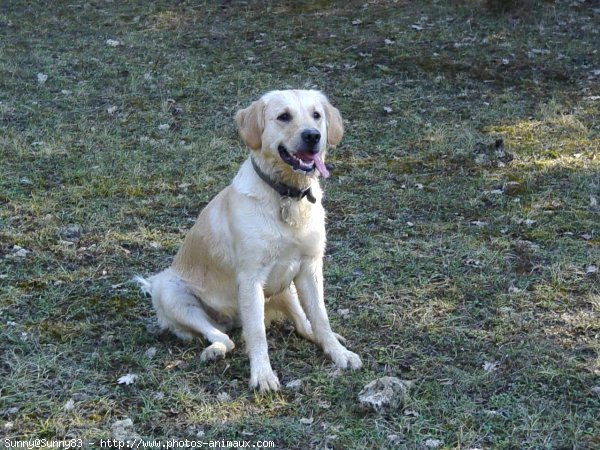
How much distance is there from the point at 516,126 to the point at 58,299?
491 cm

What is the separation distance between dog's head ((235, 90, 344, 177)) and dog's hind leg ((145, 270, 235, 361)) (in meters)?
Result: 0.92

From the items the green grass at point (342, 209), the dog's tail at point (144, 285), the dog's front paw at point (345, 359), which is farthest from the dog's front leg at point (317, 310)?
the dog's tail at point (144, 285)

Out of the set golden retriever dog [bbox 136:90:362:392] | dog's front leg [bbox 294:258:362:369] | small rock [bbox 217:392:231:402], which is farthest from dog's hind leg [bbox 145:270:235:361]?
dog's front leg [bbox 294:258:362:369]

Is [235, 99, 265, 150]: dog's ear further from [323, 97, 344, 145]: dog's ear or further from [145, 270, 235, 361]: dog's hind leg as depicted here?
[145, 270, 235, 361]: dog's hind leg

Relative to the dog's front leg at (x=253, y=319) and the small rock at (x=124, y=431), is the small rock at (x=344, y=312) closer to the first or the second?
the dog's front leg at (x=253, y=319)

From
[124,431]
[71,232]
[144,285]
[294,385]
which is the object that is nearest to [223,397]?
[294,385]

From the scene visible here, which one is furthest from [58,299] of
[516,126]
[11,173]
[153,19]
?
[153,19]

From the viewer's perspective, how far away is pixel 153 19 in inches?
455

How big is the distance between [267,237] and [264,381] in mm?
699

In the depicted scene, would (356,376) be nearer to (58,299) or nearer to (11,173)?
(58,299)

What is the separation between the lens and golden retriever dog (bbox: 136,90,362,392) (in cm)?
396

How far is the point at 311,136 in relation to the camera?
3.92m

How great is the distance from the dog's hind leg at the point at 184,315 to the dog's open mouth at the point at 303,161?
0.98 m

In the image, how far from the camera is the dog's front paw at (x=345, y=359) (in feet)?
13.3
